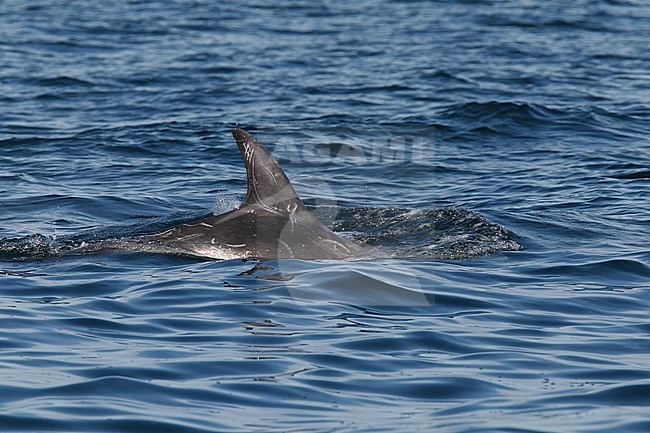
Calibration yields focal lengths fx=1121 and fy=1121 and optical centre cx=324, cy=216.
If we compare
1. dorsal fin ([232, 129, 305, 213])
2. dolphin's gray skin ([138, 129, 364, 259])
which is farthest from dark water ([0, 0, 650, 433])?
dorsal fin ([232, 129, 305, 213])

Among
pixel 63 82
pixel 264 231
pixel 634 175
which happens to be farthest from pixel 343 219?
pixel 63 82

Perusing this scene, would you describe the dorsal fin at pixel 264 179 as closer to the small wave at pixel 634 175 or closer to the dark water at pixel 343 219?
the dark water at pixel 343 219

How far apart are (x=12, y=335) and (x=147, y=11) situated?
26786 millimetres

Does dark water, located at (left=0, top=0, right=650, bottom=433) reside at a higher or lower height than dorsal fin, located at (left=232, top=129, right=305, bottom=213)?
lower

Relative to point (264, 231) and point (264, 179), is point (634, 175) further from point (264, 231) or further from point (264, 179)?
point (264, 179)

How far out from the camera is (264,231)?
11.4 m

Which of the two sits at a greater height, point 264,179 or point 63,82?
point 264,179

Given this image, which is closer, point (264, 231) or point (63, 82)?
point (264, 231)

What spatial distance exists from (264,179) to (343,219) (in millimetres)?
2982

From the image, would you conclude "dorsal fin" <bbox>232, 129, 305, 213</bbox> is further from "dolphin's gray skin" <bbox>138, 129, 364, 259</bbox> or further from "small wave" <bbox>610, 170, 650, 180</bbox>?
"small wave" <bbox>610, 170, 650, 180</bbox>

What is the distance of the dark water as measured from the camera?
750 cm

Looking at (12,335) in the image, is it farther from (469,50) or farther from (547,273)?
(469,50)

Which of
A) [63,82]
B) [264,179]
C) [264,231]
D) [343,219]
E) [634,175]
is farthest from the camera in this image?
[63,82]

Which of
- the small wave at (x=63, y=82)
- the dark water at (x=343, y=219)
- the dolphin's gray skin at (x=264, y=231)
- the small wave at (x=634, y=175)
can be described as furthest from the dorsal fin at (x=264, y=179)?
the small wave at (x=63, y=82)
